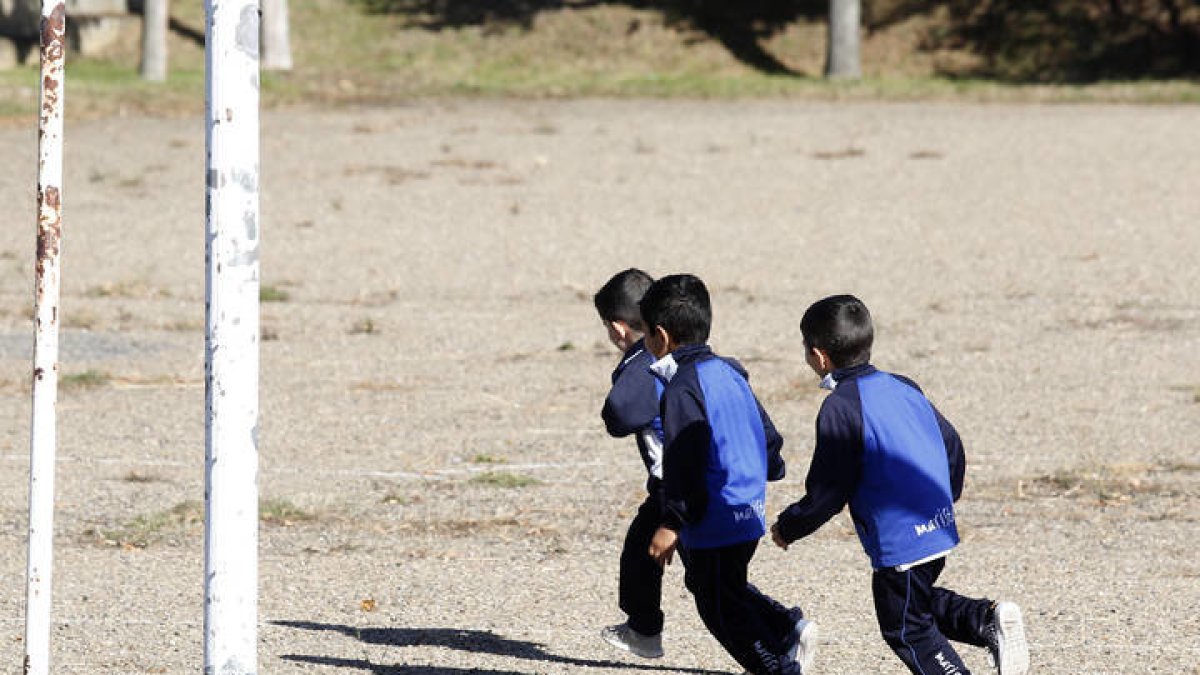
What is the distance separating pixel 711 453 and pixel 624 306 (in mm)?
584

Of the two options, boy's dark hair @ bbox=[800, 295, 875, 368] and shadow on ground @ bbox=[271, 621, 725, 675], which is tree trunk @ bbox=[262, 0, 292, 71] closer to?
shadow on ground @ bbox=[271, 621, 725, 675]

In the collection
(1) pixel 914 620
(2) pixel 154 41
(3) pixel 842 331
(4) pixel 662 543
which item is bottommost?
(1) pixel 914 620

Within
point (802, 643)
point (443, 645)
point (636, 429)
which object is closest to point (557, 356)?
point (443, 645)

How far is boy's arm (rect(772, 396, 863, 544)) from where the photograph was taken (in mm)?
5270

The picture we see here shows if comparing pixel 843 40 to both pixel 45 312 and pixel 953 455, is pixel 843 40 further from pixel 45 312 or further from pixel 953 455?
pixel 45 312

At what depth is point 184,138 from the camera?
22141mm

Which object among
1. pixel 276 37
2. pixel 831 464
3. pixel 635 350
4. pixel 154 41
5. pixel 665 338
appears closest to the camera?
pixel 831 464

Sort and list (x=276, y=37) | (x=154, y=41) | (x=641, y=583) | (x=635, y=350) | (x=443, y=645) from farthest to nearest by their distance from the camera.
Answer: (x=276, y=37), (x=154, y=41), (x=443, y=645), (x=641, y=583), (x=635, y=350)

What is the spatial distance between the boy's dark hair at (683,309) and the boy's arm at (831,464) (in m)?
0.45

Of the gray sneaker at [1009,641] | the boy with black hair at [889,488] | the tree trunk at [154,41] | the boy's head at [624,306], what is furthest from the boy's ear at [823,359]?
the tree trunk at [154,41]

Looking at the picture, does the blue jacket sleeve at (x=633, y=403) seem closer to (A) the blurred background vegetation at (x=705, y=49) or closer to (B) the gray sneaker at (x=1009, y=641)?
(B) the gray sneaker at (x=1009, y=641)

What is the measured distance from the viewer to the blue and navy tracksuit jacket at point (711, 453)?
17.8 ft

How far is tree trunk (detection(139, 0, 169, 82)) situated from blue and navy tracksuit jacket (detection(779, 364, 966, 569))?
22405 millimetres

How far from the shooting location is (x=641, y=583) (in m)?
6.13
